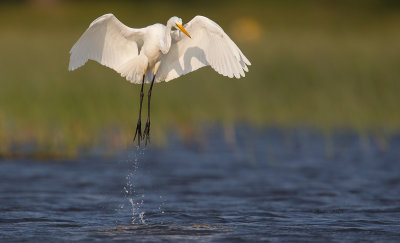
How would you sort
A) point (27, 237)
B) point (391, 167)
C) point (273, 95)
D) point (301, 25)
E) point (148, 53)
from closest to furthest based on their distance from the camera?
point (27, 237)
point (148, 53)
point (391, 167)
point (273, 95)
point (301, 25)

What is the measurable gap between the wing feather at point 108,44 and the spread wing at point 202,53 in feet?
1.20

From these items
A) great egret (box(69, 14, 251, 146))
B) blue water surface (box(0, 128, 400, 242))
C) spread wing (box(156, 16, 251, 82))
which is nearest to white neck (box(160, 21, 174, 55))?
great egret (box(69, 14, 251, 146))

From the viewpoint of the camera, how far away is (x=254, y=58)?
17312 mm

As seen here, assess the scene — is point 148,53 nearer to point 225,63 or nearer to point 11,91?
point 225,63

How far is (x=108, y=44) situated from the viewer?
25.8ft

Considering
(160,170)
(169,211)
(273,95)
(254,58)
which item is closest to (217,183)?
(160,170)

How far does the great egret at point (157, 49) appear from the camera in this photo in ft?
24.5

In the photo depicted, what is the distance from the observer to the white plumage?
7.48 metres

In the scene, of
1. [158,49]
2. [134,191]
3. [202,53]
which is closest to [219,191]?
[134,191]

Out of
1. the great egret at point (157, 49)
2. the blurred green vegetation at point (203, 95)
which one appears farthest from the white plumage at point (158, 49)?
the blurred green vegetation at point (203, 95)

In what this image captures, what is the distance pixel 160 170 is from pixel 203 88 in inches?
165

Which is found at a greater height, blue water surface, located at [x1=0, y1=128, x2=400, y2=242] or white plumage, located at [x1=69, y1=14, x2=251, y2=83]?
white plumage, located at [x1=69, y1=14, x2=251, y2=83]

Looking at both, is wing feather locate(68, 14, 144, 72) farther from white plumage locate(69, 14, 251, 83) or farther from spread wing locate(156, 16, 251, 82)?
spread wing locate(156, 16, 251, 82)

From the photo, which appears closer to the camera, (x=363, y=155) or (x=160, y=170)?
(x=160, y=170)
